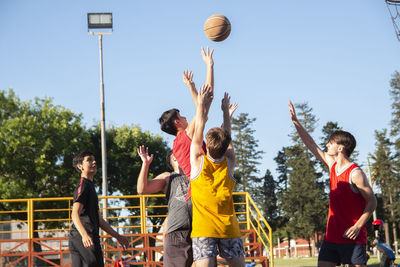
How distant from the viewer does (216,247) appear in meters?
4.16

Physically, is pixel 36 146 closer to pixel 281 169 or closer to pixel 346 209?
pixel 346 209

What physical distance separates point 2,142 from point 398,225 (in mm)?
53947

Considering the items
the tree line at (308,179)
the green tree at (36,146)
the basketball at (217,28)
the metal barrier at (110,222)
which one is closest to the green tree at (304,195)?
the tree line at (308,179)

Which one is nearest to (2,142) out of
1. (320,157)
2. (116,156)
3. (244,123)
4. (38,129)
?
(38,129)

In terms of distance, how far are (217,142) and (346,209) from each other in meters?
1.58

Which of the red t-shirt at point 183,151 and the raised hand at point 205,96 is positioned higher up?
the raised hand at point 205,96

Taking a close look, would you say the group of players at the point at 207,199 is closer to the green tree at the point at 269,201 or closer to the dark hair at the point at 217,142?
the dark hair at the point at 217,142

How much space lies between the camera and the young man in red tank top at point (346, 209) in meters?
4.70

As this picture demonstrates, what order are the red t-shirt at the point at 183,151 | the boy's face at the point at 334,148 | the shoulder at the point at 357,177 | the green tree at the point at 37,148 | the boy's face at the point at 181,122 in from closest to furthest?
the shoulder at the point at 357,177
the red t-shirt at the point at 183,151
the boy's face at the point at 334,148
the boy's face at the point at 181,122
the green tree at the point at 37,148

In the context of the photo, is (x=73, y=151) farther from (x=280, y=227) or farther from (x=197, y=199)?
(x=280, y=227)

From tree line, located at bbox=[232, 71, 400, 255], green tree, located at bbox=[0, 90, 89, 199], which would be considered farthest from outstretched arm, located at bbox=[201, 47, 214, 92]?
tree line, located at bbox=[232, 71, 400, 255]

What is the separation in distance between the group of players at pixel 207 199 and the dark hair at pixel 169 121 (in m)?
0.01

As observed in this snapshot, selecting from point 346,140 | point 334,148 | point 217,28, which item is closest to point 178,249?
point 334,148

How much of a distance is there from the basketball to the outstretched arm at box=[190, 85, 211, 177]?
269 centimetres
